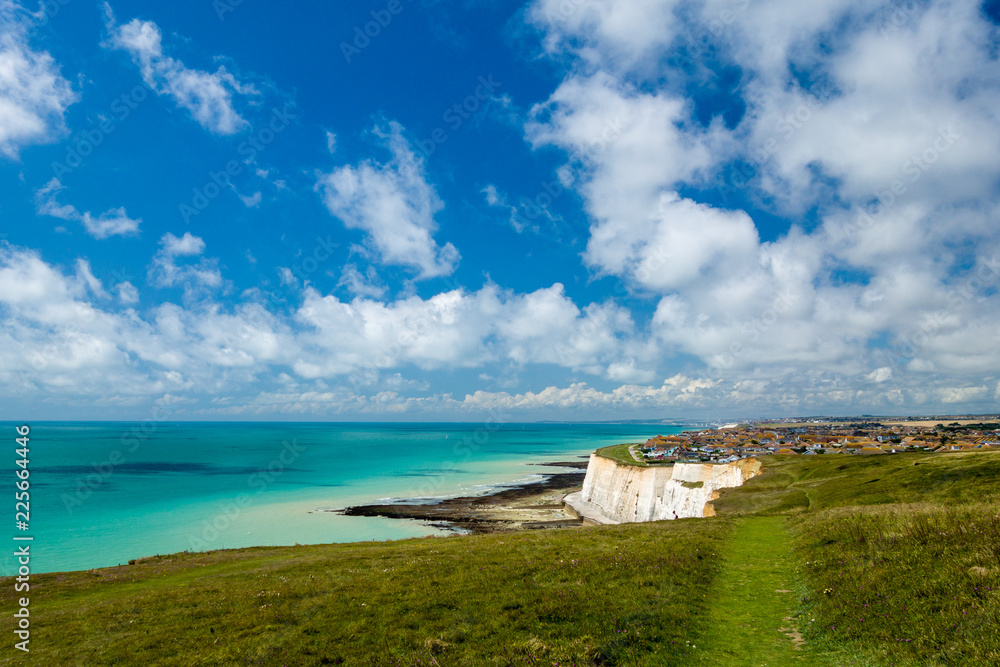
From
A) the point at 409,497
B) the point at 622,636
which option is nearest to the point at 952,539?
the point at 622,636

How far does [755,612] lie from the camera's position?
504 inches

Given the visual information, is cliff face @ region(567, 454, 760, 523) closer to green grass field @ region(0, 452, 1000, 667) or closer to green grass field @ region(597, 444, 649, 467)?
green grass field @ region(597, 444, 649, 467)

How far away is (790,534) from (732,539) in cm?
268

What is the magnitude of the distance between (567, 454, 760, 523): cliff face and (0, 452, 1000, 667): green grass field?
104 ft


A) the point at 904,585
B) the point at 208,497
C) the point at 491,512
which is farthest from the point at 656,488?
the point at 208,497

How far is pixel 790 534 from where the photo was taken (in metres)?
22.4

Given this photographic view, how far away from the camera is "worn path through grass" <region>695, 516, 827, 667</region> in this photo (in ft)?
33.4

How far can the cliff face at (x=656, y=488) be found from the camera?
62406 millimetres

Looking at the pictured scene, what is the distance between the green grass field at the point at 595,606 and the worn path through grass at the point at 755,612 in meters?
0.06

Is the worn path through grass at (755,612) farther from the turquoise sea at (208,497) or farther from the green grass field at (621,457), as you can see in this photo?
the green grass field at (621,457)

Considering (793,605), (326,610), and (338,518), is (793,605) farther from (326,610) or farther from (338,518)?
(338,518)

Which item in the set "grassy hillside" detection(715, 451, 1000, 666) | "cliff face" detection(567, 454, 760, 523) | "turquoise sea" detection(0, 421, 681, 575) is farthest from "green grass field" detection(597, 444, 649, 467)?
"grassy hillside" detection(715, 451, 1000, 666)

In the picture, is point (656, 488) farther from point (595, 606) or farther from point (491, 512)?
point (595, 606)

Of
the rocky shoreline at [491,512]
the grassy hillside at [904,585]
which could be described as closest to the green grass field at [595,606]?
the grassy hillside at [904,585]
